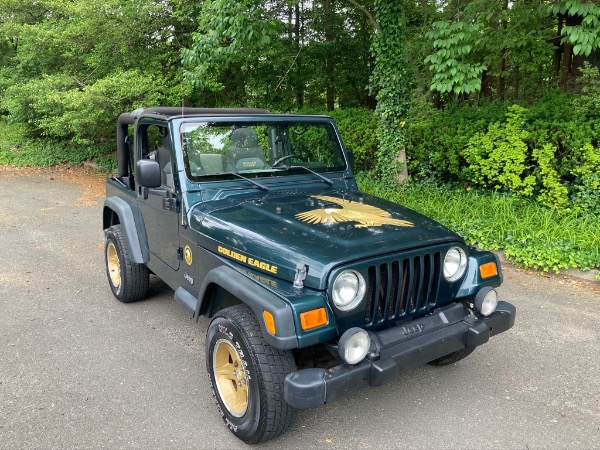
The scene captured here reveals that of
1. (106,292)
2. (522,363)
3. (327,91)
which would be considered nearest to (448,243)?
(522,363)

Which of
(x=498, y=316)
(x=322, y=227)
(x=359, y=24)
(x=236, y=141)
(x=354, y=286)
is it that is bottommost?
(x=498, y=316)

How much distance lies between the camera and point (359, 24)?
13188 millimetres

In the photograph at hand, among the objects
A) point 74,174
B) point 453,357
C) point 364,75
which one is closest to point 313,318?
point 453,357

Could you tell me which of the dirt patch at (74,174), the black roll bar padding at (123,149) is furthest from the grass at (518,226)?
the dirt patch at (74,174)

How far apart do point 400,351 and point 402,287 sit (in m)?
0.37

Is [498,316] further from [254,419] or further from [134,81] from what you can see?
[134,81]

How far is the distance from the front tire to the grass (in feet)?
13.1

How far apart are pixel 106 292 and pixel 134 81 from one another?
7.24m

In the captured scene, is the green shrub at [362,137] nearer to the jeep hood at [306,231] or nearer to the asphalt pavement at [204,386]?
the asphalt pavement at [204,386]

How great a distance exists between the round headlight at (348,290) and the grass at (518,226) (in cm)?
368

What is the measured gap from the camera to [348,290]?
2.55 metres

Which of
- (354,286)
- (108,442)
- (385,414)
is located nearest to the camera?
(354,286)

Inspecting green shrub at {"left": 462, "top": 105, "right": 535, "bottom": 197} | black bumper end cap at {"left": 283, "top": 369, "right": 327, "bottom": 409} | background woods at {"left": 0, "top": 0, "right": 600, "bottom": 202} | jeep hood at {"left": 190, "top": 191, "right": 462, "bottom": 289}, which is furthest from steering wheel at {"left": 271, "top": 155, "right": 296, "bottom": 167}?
green shrub at {"left": 462, "top": 105, "right": 535, "bottom": 197}

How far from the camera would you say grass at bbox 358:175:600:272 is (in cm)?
539
